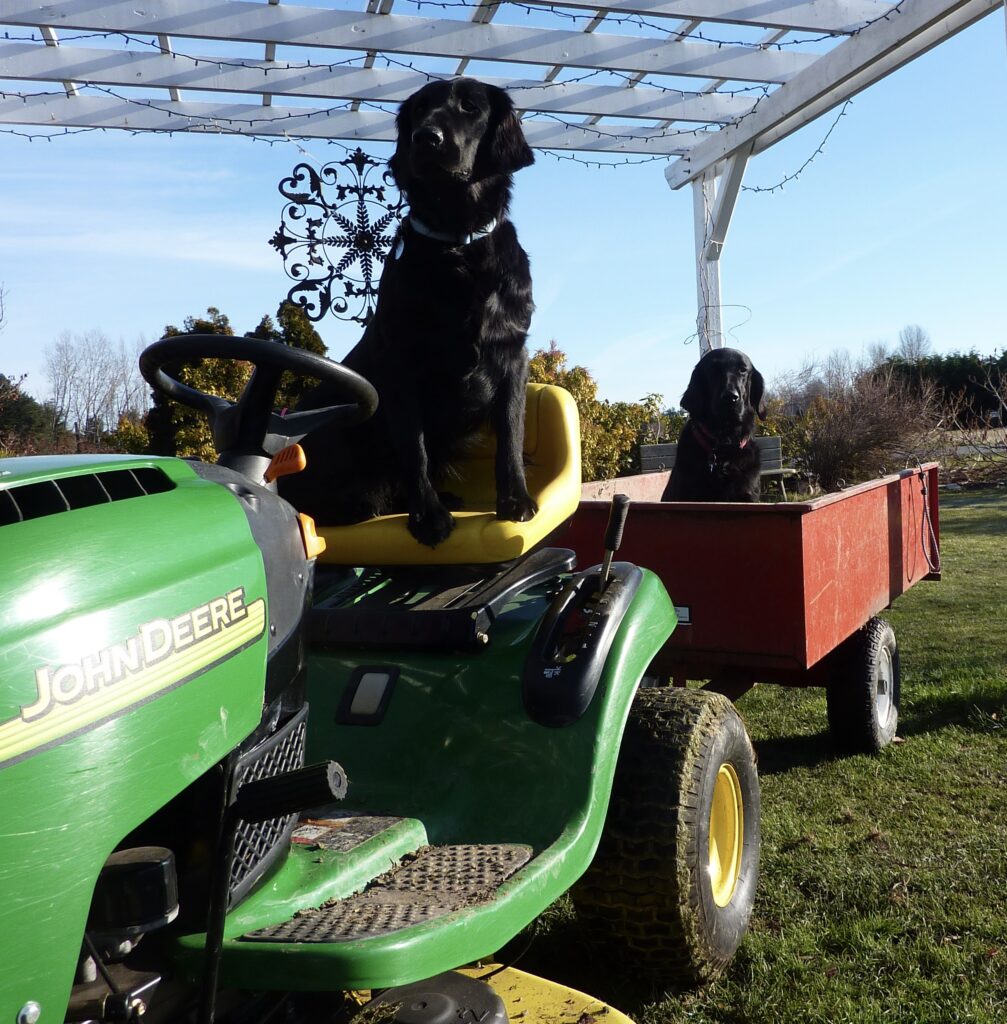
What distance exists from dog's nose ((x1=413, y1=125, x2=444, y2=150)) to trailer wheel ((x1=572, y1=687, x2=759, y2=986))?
1.50m

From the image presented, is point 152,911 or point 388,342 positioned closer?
point 152,911

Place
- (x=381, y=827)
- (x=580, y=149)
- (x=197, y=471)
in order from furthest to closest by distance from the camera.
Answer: (x=580, y=149) < (x=381, y=827) < (x=197, y=471)

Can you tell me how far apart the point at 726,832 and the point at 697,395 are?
284cm

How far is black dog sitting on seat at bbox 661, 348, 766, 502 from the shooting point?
443 cm

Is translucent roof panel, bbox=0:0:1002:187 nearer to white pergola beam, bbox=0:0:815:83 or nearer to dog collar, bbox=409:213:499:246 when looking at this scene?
white pergola beam, bbox=0:0:815:83

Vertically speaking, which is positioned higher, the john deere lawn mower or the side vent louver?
the side vent louver

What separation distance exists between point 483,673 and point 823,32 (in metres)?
6.05

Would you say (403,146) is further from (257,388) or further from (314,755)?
(314,755)

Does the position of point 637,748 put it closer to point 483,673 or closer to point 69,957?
point 483,673

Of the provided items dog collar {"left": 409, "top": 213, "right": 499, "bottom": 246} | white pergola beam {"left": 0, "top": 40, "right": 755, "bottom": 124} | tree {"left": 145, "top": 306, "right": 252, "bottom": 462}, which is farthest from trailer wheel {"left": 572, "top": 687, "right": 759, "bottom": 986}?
white pergola beam {"left": 0, "top": 40, "right": 755, "bottom": 124}

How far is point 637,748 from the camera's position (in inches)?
76.0

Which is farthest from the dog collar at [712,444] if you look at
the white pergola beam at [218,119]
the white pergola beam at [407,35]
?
the white pergola beam at [218,119]

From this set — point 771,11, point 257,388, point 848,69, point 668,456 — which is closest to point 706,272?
point 668,456

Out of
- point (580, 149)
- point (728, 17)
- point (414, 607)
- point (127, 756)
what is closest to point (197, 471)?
point (127, 756)
